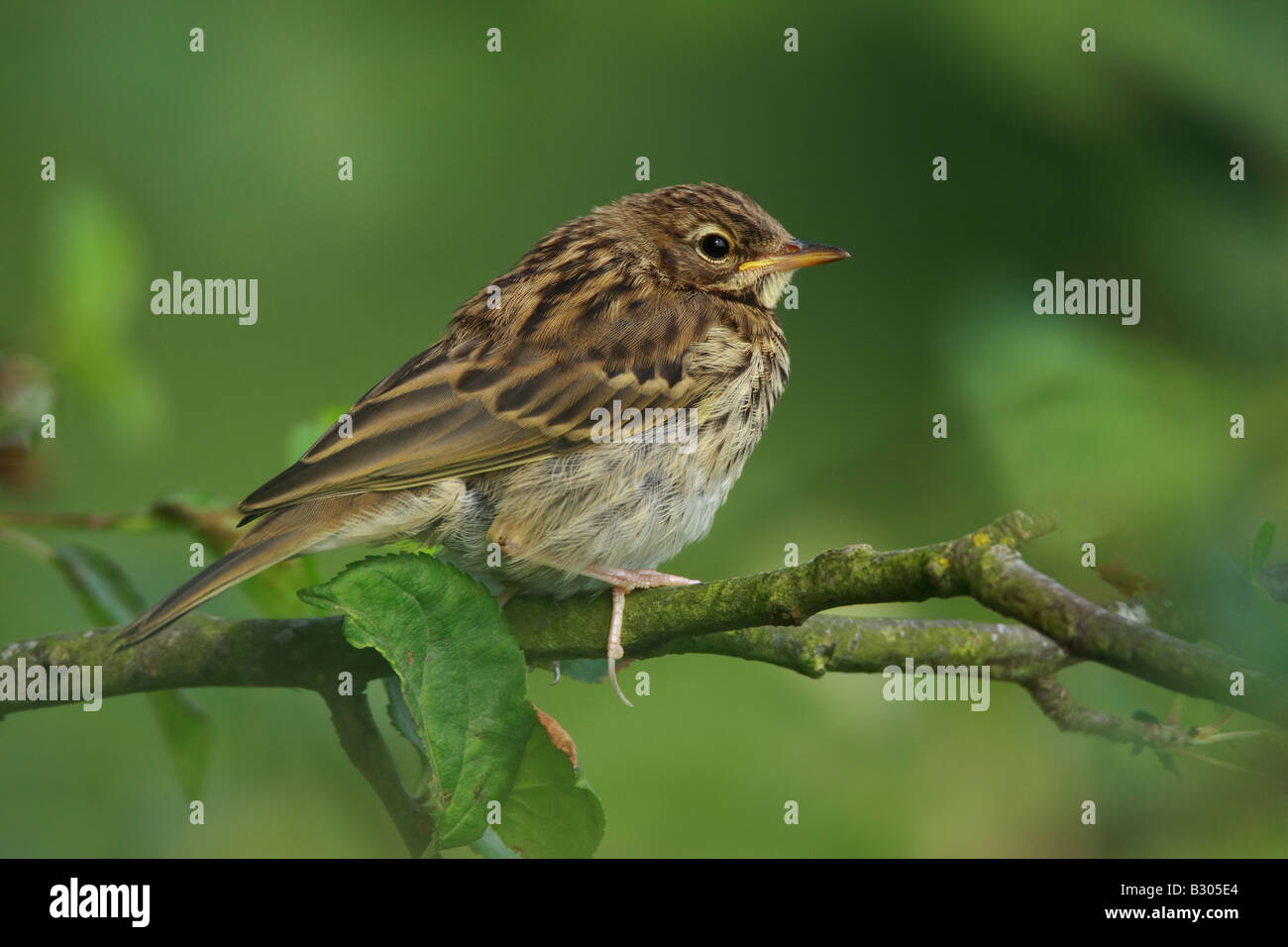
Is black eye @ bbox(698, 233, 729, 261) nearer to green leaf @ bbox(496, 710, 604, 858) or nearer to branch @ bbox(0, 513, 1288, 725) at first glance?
branch @ bbox(0, 513, 1288, 725)

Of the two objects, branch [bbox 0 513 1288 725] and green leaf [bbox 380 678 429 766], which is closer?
branch [bbox 0 513 1288 725]

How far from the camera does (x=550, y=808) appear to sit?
282cm

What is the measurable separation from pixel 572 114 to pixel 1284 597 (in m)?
3.61

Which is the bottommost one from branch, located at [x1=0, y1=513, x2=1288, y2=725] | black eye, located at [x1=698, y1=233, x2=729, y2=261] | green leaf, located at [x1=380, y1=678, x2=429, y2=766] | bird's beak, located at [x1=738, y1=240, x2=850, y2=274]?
green leaf, located at [x1=380, y1=678, x2=429, y2=766]

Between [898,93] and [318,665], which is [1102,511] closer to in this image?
[318,665]

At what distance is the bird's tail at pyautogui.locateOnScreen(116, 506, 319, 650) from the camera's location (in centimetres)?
315

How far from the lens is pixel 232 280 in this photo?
5.52 m

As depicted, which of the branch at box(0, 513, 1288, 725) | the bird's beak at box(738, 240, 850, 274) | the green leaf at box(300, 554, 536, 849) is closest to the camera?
the branch at box(0, 513, 1288, 725)

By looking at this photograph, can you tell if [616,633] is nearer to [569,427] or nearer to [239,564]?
[239,564]

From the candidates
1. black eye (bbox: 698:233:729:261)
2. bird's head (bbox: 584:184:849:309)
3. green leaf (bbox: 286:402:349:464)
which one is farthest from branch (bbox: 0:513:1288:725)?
black eye (bbox: 698:233:729:261)

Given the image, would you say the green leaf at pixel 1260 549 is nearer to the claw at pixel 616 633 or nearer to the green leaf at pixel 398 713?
the claw at pixel 616 633

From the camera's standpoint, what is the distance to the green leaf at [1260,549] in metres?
2.39

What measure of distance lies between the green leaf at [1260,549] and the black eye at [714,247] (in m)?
2.79

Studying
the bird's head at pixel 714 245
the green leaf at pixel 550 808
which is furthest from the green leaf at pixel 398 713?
the bird's head at pixel 714 245
